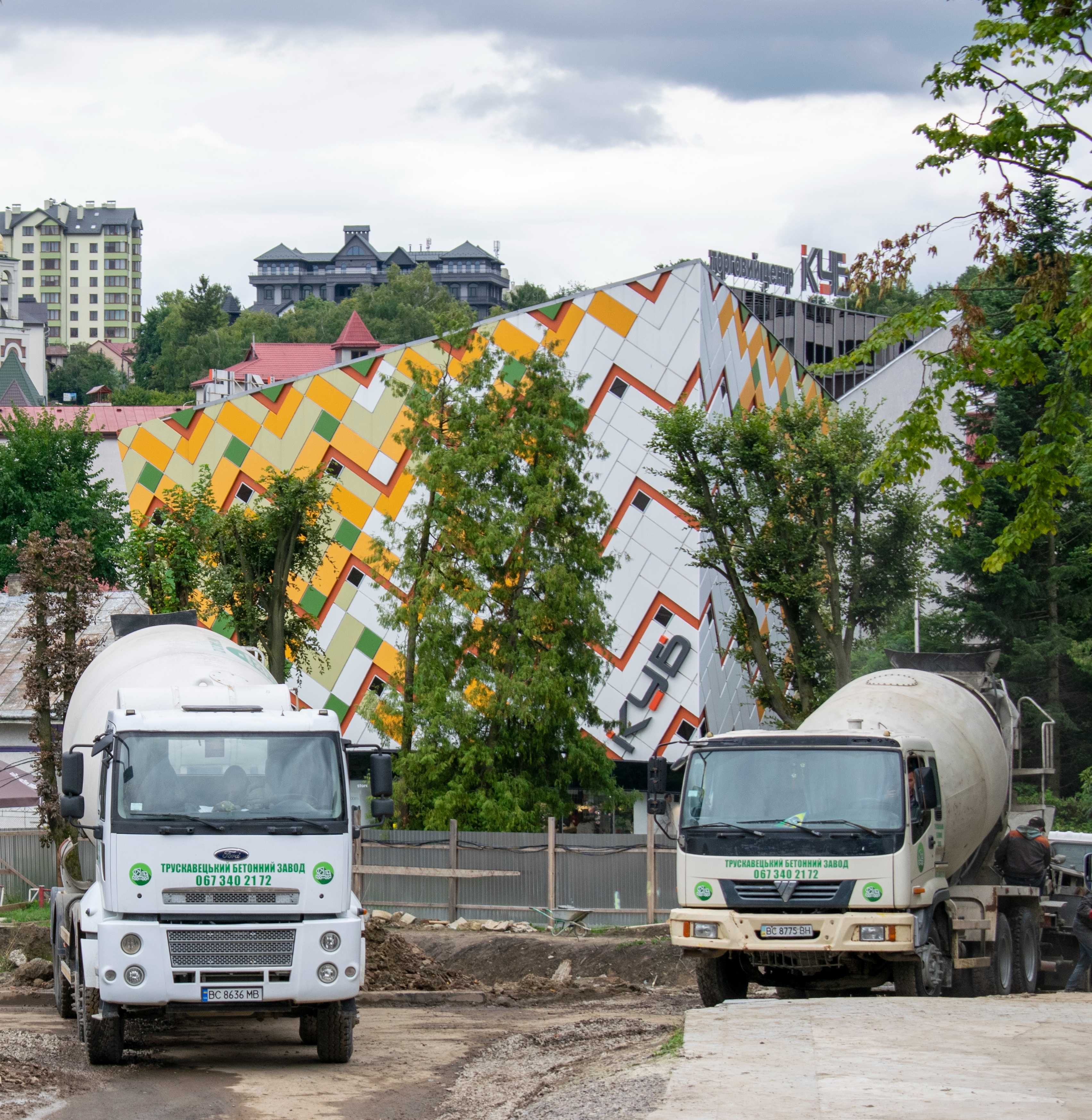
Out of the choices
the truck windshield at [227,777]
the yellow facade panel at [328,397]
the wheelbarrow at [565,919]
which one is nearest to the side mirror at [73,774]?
the truck windshield at [227,777]

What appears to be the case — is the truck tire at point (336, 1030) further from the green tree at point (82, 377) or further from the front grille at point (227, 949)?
the green tree at point (82, 377)

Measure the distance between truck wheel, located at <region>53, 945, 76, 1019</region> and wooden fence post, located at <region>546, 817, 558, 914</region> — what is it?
37.6 feet

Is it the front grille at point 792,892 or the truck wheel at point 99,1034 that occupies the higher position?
the front grille at point 792,892

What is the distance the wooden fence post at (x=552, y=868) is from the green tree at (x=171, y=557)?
1208 centimetres

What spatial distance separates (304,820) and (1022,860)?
9.63m

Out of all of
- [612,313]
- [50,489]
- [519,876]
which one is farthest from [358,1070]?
A: [50,489]

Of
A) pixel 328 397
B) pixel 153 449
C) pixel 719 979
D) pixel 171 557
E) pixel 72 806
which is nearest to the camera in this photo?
pixel 72 806

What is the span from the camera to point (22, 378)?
150m

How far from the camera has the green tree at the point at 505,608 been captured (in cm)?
3050

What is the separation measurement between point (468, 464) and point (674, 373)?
11433 millimetres

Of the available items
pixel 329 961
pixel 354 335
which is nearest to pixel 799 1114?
pixel 329 961

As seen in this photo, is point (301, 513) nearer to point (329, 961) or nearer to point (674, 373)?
point (674, 373)

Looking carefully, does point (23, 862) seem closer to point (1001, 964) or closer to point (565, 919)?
point (565, 919)

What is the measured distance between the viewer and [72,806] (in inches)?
524
